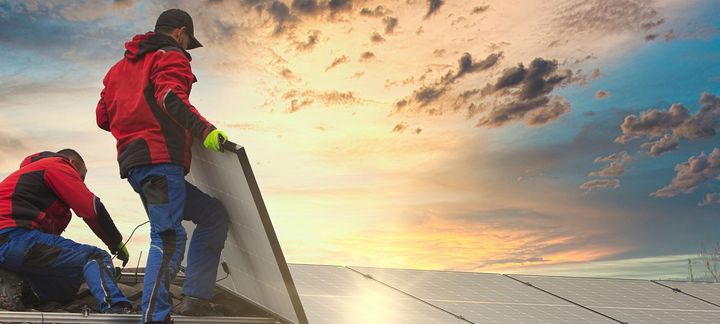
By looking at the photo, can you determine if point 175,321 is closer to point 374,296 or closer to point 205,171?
point 205,171

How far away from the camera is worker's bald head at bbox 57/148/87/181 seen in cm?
620

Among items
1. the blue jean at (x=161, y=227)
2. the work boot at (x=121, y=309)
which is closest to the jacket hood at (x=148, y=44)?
the blue jean at (x=161, y=227)

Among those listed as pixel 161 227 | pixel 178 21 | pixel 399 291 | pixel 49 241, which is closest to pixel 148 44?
pixel 178 21

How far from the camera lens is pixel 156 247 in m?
5.16

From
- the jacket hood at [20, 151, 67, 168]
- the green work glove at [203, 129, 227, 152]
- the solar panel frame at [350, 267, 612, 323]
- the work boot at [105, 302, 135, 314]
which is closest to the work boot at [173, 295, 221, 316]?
the work boot at [105, 302, 135, 314]

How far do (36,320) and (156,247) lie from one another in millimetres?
957

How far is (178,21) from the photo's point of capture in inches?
221

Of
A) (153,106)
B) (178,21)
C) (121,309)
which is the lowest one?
(121,309)

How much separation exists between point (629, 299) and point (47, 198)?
5.99 meters

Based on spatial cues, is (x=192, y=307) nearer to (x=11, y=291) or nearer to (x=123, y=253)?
(x=123, y=253)

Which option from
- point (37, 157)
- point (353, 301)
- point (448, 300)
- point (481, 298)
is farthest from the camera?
point (481, 298)

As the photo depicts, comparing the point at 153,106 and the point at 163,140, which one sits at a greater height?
the point at 153,106

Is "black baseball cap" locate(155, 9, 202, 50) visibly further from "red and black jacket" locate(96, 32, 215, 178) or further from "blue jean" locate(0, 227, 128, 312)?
"blue jean" locate(0, 227, 128, 312)

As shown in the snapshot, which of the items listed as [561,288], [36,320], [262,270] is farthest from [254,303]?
[561,288]
